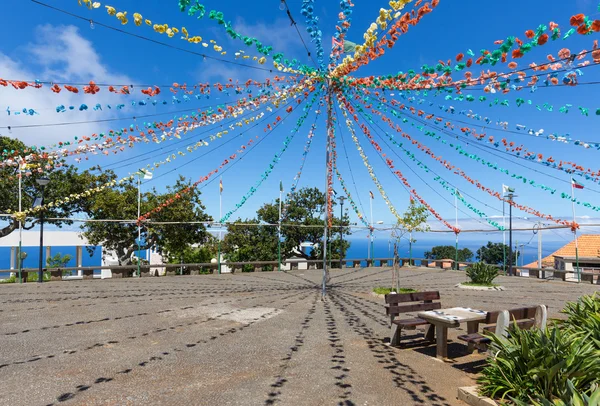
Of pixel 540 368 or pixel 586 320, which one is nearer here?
pixel 540 368

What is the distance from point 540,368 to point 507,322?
1181 mm

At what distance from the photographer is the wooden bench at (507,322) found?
553cm

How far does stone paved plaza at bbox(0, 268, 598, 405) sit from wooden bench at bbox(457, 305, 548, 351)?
0.48 metres

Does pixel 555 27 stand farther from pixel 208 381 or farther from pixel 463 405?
pixel 208 381

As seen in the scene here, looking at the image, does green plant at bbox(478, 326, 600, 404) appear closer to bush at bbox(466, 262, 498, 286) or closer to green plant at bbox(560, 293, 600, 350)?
green plant at bbox(560, 293, 600, 350)

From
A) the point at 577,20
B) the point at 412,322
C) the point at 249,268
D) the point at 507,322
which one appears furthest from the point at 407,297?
the point at 249,268

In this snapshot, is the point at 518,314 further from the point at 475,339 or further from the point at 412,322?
the point at 412,322

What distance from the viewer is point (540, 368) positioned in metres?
4.35

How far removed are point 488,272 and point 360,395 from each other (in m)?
13.0

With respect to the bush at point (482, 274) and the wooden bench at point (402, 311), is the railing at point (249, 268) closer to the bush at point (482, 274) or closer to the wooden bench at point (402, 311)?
the bush at point (482, 274)

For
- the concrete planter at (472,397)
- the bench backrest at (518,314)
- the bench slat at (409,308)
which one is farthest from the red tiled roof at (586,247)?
the concrete planter at (472,397)

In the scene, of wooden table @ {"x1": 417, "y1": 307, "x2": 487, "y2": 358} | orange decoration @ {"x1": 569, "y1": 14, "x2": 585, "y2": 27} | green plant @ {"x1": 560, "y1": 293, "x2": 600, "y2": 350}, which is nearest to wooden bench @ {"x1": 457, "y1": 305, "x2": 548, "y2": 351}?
wooden table @ {"x1": 417, "y1": 307, "x2": 487, "y2": 358}

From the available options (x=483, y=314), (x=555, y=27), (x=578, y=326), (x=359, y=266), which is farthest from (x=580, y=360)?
(x=359, y=266)

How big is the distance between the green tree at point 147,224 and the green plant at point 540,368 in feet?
70.4
